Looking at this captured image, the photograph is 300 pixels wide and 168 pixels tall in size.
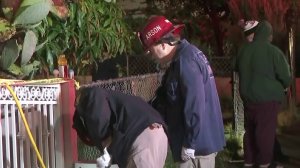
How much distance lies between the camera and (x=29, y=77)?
15.2 ft

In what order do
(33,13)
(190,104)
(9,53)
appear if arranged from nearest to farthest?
(33,13)
(9,53)
(190,104)

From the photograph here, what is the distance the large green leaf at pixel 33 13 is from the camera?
13.8 feet

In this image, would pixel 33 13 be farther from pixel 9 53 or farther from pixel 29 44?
pixel 9 53

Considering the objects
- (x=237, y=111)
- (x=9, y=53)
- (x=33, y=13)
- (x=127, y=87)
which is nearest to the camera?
(x=33, y=13)

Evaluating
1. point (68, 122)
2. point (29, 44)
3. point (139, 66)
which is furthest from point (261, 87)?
point (29, 44)

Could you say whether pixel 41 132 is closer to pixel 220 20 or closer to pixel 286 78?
pixel 286 78

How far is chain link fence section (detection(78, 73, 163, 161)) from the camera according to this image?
532cm

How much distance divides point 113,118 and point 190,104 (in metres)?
0.71

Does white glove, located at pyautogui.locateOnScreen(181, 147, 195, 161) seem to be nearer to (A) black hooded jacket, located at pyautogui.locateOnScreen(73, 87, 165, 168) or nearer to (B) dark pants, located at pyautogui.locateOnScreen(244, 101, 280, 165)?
(A) black hooded jacket, located at pyautogui.locateOnScreen(73, 87, 165, 168)

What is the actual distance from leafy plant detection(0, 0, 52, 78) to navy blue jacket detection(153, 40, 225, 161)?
37.7 inches

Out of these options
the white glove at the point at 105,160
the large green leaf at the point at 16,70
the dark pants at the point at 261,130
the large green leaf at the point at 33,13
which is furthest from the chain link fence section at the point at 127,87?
the dark pants at the point at 261,130

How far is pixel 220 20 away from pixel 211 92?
8.53m

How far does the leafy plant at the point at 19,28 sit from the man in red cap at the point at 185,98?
0.73m

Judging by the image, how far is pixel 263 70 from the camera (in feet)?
24.1
